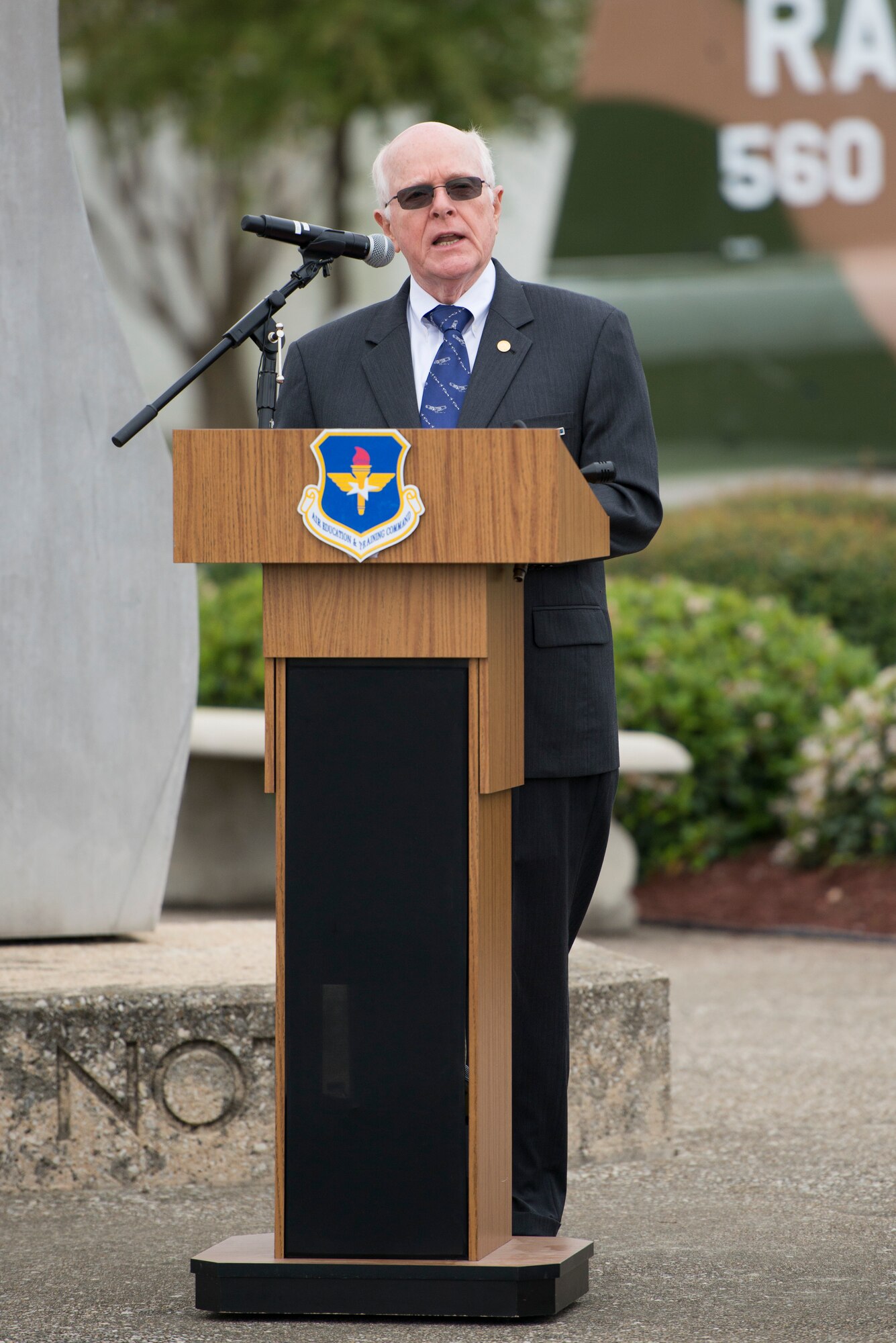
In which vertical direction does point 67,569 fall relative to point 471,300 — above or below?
below

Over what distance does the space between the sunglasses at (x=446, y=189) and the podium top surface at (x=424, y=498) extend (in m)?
0.54

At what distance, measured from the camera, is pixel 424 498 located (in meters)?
3.03

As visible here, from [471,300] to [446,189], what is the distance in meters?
0.23

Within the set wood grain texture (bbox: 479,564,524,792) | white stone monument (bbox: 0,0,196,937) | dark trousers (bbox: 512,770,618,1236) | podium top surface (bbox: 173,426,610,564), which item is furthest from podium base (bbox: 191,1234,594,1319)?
white stone monument (bbox: 0,0,196,937)

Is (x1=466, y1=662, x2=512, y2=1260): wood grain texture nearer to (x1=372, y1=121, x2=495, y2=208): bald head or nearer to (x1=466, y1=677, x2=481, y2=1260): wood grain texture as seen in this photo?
(x1=466, y1=677, x2=481, y2=1260): wood grain texture

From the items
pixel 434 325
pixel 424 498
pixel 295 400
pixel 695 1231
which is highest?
pixel 434 325

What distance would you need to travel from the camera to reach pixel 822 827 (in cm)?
823

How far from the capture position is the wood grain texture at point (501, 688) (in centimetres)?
310

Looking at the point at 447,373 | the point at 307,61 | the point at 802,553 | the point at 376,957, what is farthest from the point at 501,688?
the point at 307,61

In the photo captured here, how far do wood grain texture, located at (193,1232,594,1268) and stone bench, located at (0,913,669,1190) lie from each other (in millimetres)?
914

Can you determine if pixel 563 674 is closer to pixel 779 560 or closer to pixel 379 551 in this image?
pixel 379 551

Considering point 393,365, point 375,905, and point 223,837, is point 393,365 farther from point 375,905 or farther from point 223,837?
point 223,837

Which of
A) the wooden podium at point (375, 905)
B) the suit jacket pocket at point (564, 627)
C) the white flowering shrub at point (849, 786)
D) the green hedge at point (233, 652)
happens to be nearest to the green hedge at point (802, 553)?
the white flowering shrub at point (849, 786)

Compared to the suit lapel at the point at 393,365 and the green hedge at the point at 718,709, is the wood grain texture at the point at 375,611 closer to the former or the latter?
the suit lapel at the point at 393,365
